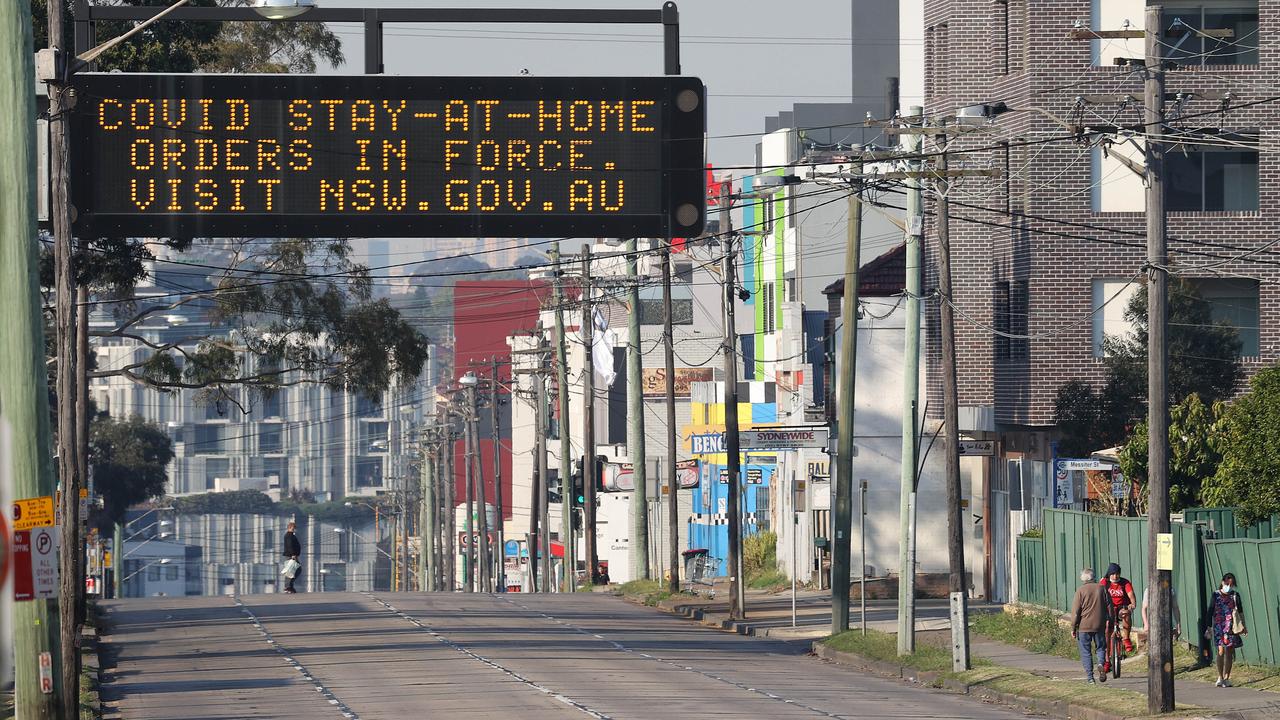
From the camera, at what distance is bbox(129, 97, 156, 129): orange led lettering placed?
15172 millimetres

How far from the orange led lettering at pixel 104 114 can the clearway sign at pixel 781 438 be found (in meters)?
28.6

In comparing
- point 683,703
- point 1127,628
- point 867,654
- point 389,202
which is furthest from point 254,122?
point 867,654

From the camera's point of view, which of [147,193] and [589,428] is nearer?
[147,193]

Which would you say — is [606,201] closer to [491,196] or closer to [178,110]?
[491,196]

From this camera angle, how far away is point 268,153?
49.8ft

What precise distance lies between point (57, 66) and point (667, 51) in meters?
5.11

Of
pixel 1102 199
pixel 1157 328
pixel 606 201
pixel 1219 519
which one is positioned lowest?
pixel 1219 519

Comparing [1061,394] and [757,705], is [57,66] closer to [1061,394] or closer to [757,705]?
[757,705]

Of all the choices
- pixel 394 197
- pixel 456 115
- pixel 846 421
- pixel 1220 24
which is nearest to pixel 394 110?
pixel 456 115

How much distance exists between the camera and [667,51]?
15578 mm

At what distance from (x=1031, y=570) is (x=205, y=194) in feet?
91.8

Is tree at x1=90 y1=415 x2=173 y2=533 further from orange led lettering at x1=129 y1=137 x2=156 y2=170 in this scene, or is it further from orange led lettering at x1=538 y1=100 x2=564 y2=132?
orange led lettering at x1=538 y1=100 x2=564 y2=132

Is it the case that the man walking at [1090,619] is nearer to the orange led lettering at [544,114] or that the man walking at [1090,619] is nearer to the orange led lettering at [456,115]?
the orange led lettering at [544,114]

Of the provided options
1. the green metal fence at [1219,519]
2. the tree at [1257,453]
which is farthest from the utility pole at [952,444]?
the tree at [1257,453]
